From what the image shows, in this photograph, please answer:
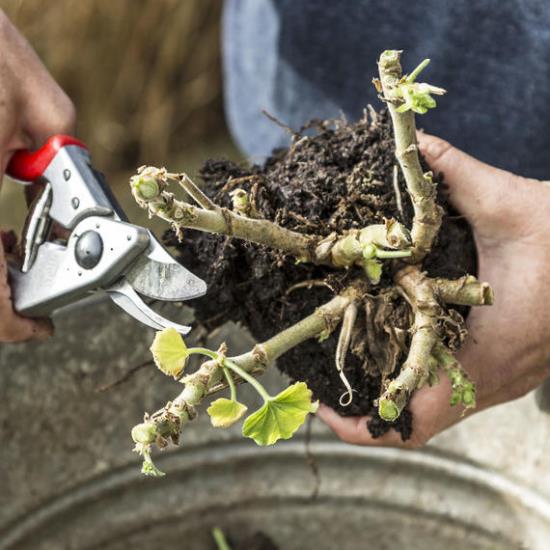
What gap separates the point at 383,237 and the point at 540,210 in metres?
0.26

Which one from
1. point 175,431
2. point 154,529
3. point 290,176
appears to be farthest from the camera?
point 154,529

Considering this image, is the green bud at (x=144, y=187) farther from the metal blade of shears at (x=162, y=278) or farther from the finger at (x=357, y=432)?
the finger at (x=357, y=432)

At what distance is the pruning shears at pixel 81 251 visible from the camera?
2.55ft

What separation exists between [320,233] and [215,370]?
0.73ft

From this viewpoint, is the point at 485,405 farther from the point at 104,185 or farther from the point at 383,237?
the point at 104,185

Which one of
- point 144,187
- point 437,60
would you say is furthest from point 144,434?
point 437,60

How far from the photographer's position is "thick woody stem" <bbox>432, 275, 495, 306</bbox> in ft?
2.40

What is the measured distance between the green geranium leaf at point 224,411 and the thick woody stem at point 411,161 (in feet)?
0.80

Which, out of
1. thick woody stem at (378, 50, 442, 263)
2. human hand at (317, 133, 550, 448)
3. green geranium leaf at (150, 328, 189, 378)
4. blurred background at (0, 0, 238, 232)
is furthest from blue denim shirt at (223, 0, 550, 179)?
blurred background at (0, 0, 238, 232)

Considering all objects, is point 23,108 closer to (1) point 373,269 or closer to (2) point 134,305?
(2) point 134,305

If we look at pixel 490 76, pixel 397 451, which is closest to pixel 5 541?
pixel 397 451

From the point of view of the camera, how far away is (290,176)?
857mm

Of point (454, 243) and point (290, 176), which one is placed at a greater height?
point (290, 176)

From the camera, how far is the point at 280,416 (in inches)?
25.0
